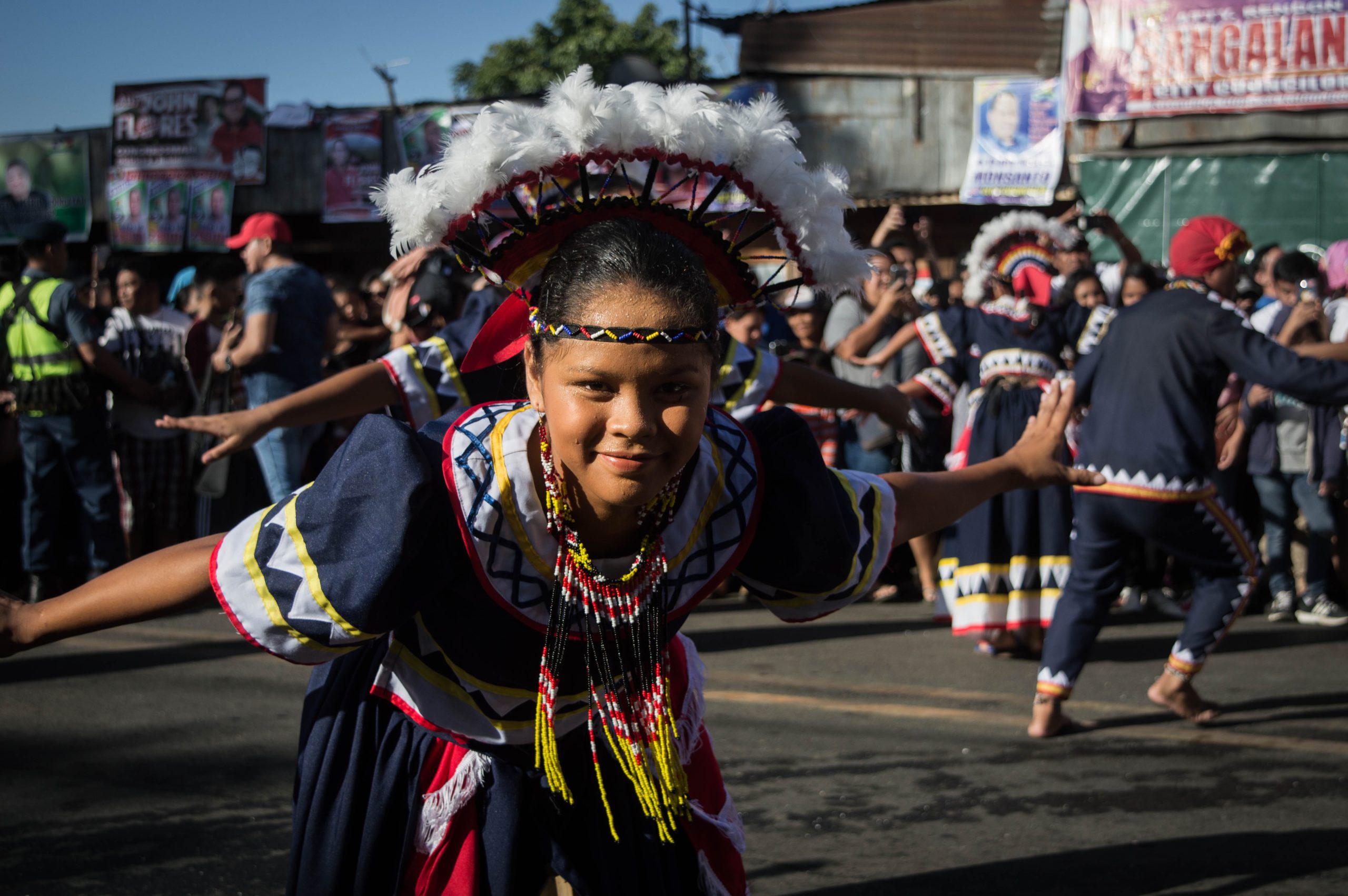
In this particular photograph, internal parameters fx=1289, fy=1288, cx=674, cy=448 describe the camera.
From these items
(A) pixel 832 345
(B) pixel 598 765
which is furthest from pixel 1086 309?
(B) pixel 598 765

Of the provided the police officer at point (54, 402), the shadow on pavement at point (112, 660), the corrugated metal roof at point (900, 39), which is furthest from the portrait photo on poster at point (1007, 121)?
the shadow on pavement at point (112, 660)

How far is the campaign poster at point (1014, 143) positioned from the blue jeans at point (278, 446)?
10522 mm

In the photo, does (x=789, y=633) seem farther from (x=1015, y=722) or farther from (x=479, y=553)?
(x=479, y=553)

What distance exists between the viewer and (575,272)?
2.00 m

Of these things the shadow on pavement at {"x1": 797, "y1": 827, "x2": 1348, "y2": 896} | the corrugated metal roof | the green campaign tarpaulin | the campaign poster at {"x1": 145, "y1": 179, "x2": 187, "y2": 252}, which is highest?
the corrugated metal roof

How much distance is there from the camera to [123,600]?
6.39 feet

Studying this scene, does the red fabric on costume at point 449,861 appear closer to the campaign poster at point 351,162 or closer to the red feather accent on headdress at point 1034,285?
the red feather accent on headdress at point 1034,285

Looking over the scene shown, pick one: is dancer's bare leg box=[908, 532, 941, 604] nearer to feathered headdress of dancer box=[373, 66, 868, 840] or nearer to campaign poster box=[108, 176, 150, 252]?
feathered headdress of dancer box=[373, 66, 868, 840]

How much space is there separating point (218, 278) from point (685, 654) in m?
6.74

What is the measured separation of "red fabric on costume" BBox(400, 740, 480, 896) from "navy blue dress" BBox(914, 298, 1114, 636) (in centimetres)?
469

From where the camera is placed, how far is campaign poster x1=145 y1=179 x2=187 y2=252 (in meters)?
19.0

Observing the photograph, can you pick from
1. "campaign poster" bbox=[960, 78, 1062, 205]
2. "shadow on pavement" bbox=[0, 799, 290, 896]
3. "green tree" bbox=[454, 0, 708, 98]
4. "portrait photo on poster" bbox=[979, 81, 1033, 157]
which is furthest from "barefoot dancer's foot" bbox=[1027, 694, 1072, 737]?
"green tree" bbox=[454, 0, 708, 98]

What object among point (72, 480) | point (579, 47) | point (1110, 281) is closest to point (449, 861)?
point (72, 480)

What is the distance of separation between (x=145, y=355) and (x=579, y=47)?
25765mm
